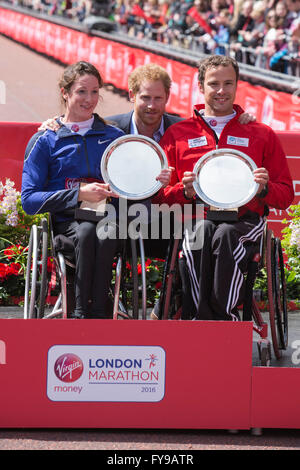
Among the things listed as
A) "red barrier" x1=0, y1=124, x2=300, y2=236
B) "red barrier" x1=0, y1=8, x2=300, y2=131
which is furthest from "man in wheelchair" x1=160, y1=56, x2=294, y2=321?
"red barrier" x1=0, y1=124, x2=300, y2=236

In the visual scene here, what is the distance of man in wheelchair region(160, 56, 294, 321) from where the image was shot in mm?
3871

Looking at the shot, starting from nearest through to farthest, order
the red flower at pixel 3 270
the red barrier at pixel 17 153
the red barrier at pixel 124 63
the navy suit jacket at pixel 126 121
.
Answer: the navy suit jacket at pixel 126 121 < the red flower at pixel 3 270 < the red barrier at pixel 17 153 < the red barrier at pixel 124 63

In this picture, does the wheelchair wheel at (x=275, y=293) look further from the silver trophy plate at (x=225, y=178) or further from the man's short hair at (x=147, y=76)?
the man's short hair at (x=147, y=76)

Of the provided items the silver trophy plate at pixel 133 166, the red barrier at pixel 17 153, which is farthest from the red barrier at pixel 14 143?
the silver trophy plate at pixel 133 166

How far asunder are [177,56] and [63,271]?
29.6 feet

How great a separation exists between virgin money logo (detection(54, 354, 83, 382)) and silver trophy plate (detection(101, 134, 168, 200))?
918 mm

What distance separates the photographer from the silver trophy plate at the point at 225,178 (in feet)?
12.9

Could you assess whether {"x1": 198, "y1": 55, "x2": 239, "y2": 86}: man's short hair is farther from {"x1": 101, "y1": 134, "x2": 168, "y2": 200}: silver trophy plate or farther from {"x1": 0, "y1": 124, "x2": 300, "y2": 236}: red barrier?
{"x1": 0, "y1": 124, "x2": 300, "y2": 236}: red barrier

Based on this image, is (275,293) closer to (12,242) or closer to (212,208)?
(212,208)

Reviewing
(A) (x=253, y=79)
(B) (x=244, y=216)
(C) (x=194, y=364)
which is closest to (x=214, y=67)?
(B) (x=244, y=216)

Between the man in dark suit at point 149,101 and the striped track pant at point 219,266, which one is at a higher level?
the man in dark suit at point 149,101

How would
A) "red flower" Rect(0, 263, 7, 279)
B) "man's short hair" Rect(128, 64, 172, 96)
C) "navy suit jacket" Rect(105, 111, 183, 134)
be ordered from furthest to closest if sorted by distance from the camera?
"red flower" Rect(0, 263, 7, 279) < "navy suit jacket" Rect(105, 111, 183, 134) < "man's short hair" Rect(128, 64, 172, 96)

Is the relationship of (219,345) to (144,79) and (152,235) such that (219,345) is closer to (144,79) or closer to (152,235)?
(152,235)

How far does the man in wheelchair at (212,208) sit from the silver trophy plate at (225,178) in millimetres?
49
